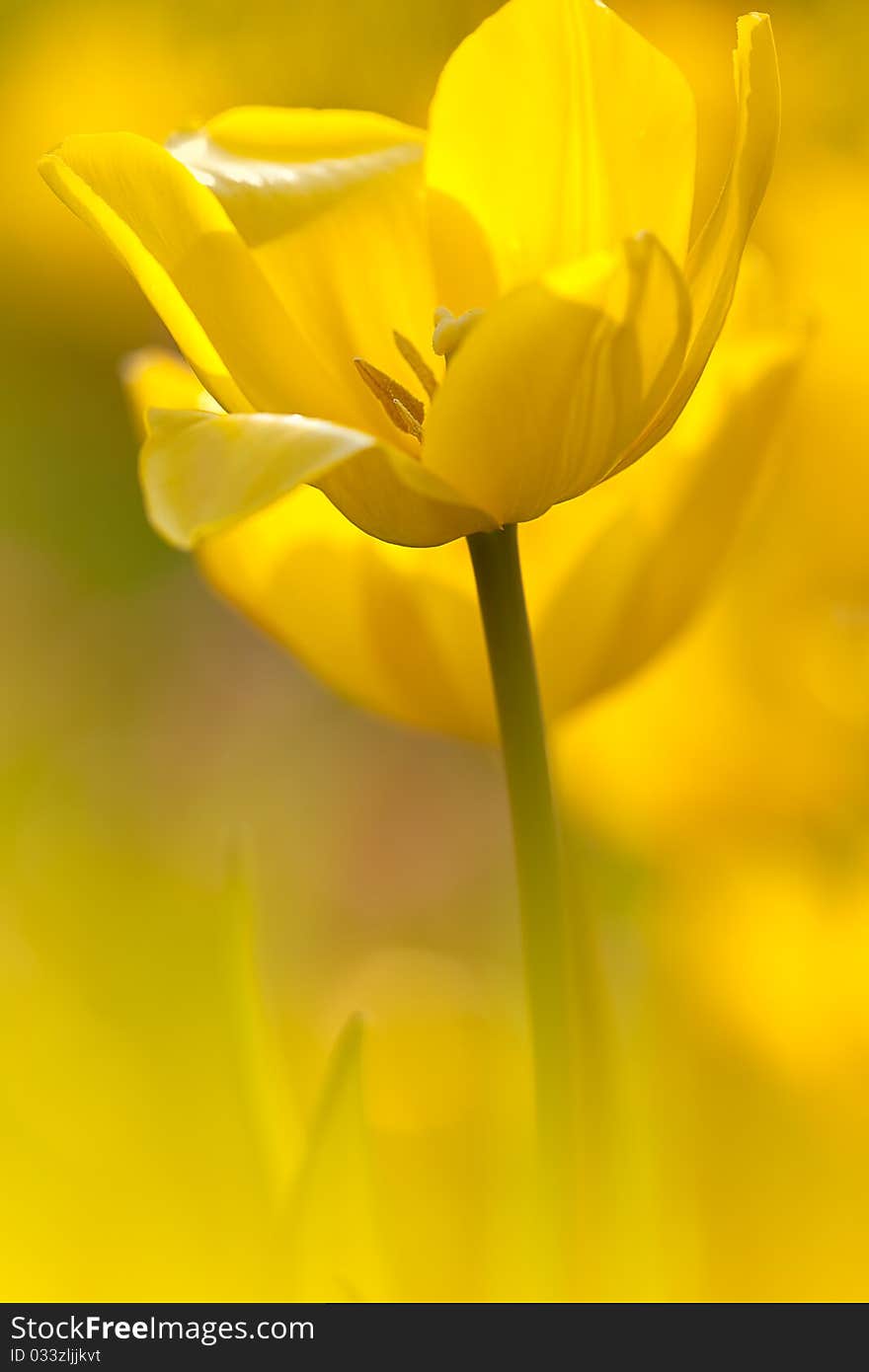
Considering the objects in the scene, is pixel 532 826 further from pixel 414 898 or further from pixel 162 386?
pixel 414 898

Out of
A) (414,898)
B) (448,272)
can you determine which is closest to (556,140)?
(448,272)

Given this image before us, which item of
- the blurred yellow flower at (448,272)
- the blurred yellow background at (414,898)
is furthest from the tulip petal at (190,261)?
the blurred yellow background at (414,898)

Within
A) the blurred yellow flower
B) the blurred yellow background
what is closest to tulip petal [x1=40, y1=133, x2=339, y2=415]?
Answer: the blurred yellow flower

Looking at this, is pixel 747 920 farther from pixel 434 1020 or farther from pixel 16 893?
pixel 16 893

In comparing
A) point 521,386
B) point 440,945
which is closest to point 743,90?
point 521,386

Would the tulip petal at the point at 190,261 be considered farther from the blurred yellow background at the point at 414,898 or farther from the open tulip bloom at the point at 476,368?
the blurred yellow background at the point at 414,898

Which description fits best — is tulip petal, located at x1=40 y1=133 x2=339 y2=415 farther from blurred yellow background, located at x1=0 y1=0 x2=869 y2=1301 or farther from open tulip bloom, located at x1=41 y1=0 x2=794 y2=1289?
blurred yellow background, located at x1=0 y1=0 x2=869 y2=1301
